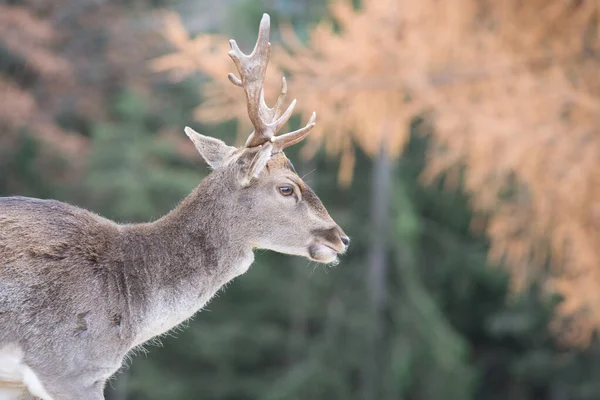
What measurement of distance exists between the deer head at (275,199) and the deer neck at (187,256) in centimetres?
5

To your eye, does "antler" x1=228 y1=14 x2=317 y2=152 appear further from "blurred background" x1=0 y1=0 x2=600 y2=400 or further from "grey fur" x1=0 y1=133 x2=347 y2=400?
"blurred background" x1=0 y1=0 x2=600 y2=400

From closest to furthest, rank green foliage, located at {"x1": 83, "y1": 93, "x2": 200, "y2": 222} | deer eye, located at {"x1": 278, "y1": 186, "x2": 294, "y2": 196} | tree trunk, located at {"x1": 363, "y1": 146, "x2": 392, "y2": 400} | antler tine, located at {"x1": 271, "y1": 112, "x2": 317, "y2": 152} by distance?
antler tine, located at {"x1": 271, "y1": 112, "x2": 317, "y2": 152} < deer eye, located at {"x1": 278, "y1": 186, "x2": 294, "y2": 196} < green foliage, located at {"x1": 83, "y1": 93, "x2": 200, "y2": 222} < tree trunk, located at {"x1": 363, "y1": 146, "x2": 392, "y2": 400}

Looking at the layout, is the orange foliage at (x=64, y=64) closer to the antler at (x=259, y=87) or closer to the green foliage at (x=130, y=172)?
the green foliage at (x=130, y=172)

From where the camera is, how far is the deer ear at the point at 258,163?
3.46 m

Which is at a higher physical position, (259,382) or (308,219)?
(308,219)

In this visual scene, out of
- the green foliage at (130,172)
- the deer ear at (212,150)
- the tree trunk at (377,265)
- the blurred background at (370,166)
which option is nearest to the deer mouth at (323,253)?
the deer ear at (212,150)

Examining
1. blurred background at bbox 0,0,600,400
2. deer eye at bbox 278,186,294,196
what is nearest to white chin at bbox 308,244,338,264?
deer eye at bbox 278,186,294,196

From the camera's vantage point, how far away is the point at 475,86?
8.28m

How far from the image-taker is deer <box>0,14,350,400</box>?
316cm

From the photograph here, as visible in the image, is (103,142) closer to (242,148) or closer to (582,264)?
(582,264)

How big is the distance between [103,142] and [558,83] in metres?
10.6

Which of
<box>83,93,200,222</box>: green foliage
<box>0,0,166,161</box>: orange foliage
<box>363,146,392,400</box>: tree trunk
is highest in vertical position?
<box>0,0,166,161</box>: orange foliage

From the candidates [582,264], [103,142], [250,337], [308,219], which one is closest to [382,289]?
[250,337]

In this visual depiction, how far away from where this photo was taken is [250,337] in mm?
20344
